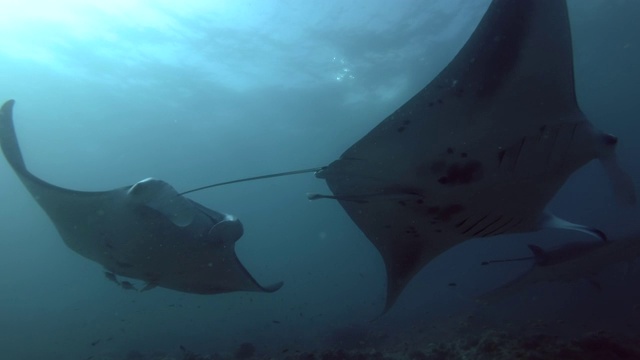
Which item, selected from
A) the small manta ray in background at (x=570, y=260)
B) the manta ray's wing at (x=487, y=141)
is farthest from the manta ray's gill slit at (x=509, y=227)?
the small manta ray in background at (x=570, y=260)

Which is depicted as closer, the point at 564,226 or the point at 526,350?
the point at 564,226

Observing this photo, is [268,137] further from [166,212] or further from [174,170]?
[166,212]

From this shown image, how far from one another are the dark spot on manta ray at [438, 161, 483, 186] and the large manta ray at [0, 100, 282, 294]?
239 cm

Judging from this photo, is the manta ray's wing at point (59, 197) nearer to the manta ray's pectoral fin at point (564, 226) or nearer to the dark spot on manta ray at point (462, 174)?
the dark spot on manta ray at point (462, 174)

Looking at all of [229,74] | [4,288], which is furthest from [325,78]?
[4,288]

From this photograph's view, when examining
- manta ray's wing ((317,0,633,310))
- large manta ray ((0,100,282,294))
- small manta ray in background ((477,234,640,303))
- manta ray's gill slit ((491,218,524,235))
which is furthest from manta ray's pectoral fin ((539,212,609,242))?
large manta ray ((0,100,282,294))

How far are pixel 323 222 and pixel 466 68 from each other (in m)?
91.1

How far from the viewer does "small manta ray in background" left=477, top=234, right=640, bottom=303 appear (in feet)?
24.9

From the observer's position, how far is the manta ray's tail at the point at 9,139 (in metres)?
4.30

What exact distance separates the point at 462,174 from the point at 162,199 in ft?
9.89

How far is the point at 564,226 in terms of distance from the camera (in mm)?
3650

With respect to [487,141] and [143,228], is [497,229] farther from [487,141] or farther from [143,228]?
[143,228]

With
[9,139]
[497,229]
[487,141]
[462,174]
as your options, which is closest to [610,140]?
[487,141]

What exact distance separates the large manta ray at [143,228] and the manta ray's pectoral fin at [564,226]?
10.7 ft
